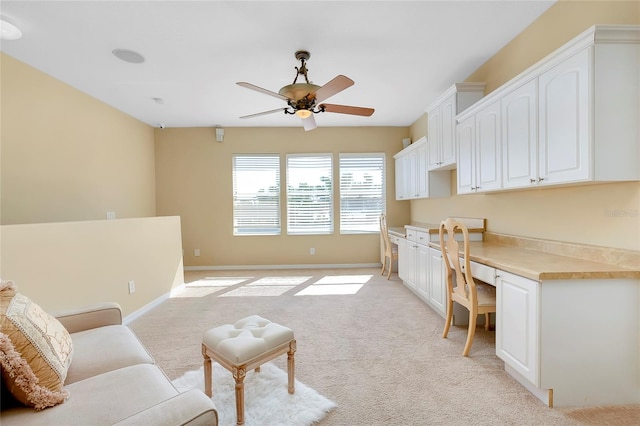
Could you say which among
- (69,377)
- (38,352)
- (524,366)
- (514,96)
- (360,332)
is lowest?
(360,332)

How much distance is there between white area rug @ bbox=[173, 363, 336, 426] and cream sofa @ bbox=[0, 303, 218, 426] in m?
0.58

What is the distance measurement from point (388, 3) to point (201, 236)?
496cm

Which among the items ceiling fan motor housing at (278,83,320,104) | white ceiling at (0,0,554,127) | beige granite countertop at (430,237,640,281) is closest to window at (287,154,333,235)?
white ceiling at (0,0,554,127)

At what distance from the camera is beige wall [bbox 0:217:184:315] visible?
7.04 ft

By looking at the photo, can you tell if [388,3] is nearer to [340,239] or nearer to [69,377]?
[69,377]

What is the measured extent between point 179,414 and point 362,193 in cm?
512

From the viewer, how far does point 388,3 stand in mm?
2227

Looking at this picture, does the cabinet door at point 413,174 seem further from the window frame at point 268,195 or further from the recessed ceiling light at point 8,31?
the recessed ceiling light at point 8,31

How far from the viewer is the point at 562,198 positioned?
2.24 meters

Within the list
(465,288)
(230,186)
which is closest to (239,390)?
(465,288)

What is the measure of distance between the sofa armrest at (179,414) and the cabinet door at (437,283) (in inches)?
103

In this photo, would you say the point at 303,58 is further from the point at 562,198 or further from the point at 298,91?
the point at 562,198

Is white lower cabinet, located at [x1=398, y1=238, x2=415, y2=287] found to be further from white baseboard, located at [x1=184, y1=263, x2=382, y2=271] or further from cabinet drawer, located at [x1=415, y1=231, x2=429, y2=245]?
white baseboard, located at [x1=184, y1=263, x2=382, y2=271]

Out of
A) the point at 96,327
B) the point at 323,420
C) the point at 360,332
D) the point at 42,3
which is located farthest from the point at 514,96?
A: the point at 42,3
